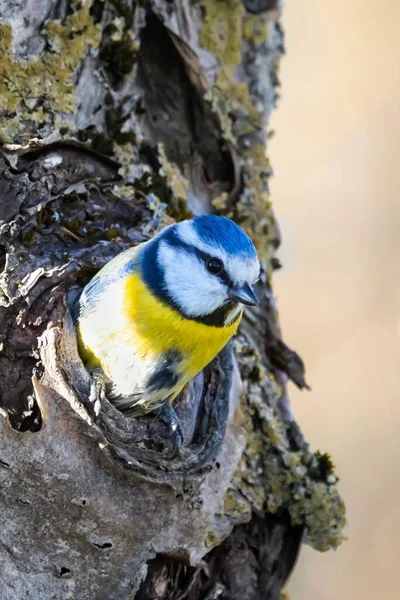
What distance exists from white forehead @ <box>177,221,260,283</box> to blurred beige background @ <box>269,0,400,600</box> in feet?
6.53

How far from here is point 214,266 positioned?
1.85 m

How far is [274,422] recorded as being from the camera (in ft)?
7.02

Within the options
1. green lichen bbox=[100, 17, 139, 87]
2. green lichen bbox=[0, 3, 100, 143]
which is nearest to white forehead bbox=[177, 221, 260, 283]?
green lichen bbox=[0, 3, 100, 143]

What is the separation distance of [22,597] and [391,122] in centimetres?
319

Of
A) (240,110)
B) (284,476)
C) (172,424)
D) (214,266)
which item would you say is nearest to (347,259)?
(240,110)

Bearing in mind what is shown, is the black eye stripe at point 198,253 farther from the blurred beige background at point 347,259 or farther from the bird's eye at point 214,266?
the blurred beige background at point 347,259

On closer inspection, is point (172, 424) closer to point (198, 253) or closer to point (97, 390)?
point (97, 390)

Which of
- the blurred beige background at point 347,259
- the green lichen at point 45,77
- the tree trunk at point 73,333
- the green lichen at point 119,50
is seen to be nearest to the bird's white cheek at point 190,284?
the tree trunk at point 73,333

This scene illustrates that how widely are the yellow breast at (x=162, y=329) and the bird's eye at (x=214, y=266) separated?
131 mm

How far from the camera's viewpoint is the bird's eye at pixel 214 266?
6.01 feet

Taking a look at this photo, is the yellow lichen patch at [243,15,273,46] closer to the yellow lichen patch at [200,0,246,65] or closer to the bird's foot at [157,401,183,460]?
the yellow lichen patch at [200,0,246,65]

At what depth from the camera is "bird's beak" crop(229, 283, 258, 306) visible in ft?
5.91

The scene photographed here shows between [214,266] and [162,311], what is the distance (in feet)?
0.54

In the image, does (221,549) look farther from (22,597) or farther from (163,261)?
(163,261)
